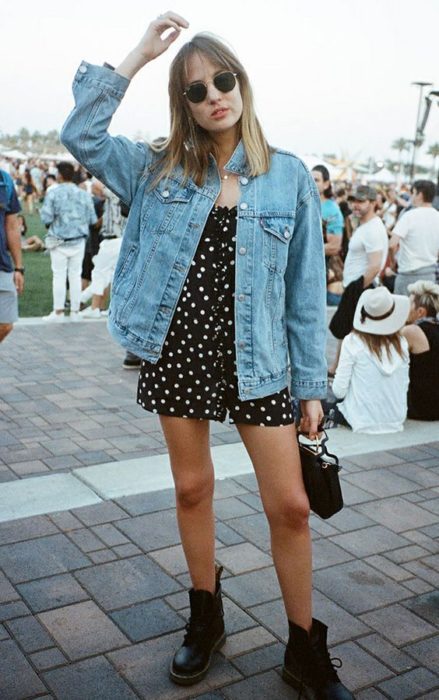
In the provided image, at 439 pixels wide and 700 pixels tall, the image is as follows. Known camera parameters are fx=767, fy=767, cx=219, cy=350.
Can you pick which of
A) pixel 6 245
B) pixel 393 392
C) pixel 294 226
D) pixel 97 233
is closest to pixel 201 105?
pixel 294 226

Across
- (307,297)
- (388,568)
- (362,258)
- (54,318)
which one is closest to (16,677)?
(307,297)

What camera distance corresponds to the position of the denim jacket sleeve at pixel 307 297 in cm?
232

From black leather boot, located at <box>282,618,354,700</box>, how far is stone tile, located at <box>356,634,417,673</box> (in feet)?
1.04

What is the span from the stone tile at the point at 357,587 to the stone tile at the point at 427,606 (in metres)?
0.05

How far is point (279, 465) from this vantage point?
230 cm

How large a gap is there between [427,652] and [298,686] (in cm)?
55

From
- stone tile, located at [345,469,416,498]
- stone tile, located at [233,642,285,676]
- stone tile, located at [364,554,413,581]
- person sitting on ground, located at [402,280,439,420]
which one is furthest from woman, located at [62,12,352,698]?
person sitting on ground, located at [402,280,439,420]

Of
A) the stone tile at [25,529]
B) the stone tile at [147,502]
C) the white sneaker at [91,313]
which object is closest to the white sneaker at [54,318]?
the white sneaker at [91,313]

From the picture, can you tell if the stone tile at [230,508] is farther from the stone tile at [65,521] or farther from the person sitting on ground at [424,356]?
the person sitting on ground at [424,356]

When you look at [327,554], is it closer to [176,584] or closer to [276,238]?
[176,584]

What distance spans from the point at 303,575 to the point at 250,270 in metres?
0.96

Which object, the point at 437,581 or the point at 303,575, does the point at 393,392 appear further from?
the point at 303,575

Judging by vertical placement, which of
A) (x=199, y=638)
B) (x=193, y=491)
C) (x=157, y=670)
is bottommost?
(x=157, y=670)

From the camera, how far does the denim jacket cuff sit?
221cm
